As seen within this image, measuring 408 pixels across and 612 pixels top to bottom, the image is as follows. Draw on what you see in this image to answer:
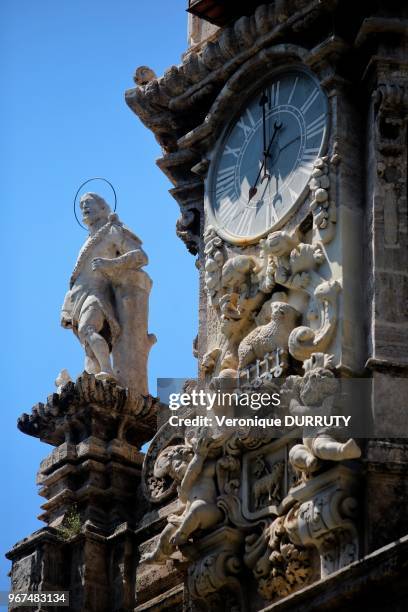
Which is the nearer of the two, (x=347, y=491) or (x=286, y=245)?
(x=347, y=491)

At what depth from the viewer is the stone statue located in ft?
83.2

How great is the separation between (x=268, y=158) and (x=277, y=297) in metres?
1.72

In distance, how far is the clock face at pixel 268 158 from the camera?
22.9 metres

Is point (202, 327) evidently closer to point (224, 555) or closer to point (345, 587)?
point (224, 555)

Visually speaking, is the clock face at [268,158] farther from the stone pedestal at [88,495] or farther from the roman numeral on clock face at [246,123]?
the stone pedestal at [88,495]

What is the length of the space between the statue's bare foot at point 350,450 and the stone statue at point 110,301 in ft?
17.1

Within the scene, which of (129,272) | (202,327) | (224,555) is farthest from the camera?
(129,272)

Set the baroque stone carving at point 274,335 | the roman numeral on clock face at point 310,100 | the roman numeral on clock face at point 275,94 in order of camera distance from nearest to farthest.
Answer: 1. the baroque stone carving at point 274,335
2. the roman numeral on clock face at point 310,100
3. the roman numeral on clock face at point 275,94

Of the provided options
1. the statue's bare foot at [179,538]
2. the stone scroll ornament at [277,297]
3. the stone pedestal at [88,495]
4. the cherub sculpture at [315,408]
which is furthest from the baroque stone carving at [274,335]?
the stone pedestal at [88,495]

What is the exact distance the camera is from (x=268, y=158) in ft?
76.8

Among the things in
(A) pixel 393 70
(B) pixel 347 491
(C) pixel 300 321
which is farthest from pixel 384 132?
(B) pixel 347 491

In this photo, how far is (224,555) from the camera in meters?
21.6

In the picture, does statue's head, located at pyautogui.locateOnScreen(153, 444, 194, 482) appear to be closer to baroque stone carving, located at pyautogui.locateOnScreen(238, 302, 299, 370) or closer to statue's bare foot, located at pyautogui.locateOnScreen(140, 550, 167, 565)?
statue's bare foot, located at pyautogui.locateOnScreen(140, 550, 167, 565)

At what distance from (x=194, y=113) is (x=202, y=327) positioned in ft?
8.66
